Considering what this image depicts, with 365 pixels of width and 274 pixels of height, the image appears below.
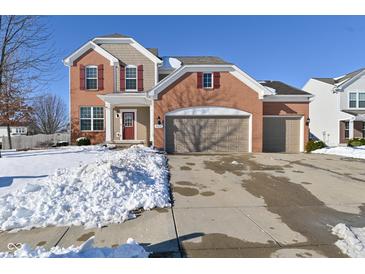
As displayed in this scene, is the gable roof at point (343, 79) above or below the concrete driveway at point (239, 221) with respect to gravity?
above

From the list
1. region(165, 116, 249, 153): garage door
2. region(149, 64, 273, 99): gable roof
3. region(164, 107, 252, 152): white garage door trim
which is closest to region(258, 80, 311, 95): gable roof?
region(149, 64, 273, 99): gable roof

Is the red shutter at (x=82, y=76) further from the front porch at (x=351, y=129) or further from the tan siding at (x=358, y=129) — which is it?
the tan siding at (x=358, y=129)

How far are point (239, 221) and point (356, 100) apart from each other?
25.1 m

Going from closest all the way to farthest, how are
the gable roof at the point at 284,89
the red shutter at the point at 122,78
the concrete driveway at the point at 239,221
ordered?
the concrete driveway at the point at 239,221, the gable roof at the point at 284,89, the red shutter at the point at 122,78

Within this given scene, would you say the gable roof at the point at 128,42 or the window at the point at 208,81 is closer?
the window at the point at 208,81

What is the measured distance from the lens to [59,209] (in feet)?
14.8

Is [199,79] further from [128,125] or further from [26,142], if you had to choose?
[26,142]

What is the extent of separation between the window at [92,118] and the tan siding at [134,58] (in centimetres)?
388

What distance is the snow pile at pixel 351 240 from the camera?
3.16m

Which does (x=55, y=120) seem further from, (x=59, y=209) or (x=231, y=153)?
(x=59, y=209)

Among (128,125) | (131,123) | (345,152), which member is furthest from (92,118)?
(345,152)

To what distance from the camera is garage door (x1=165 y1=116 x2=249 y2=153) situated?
553 inches

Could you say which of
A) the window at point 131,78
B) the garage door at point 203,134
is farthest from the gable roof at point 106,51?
the garage door at point 203,134

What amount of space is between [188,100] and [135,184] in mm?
8861
